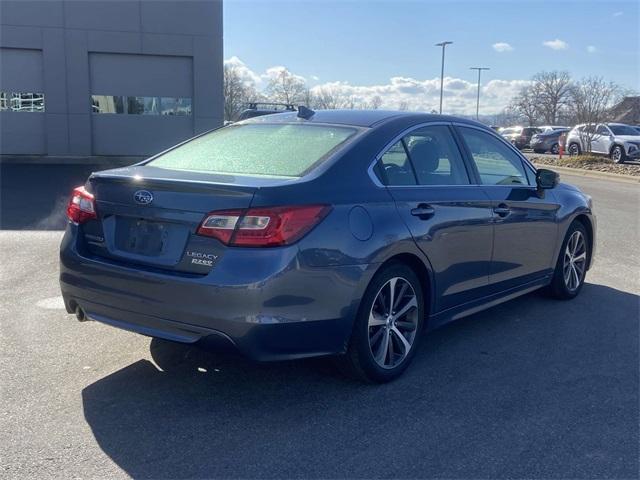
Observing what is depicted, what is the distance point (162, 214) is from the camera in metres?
3.75

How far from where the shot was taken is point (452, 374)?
450 centimetres

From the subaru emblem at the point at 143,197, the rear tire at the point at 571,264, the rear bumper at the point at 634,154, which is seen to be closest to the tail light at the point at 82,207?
the subaru emblem at the point at 143,197

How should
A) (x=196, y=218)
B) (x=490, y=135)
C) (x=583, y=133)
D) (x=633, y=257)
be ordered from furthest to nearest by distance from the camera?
1. (x=583, y=133)
2. (x=633, y=257)
3. (x=490, y=135)
4. (x=196, y=218)

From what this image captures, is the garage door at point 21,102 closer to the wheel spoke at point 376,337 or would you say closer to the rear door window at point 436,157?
the rear door window at point 436,157

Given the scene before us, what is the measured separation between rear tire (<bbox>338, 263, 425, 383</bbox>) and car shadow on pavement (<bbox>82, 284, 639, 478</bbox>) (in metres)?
0.13

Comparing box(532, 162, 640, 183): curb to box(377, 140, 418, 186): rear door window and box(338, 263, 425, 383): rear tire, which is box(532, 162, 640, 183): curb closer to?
box(377, 140, 418, 186): rear door window

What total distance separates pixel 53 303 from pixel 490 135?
12.7 ft

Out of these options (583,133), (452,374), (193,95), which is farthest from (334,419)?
(583,133)

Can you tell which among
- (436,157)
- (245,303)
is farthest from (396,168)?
(245,303)

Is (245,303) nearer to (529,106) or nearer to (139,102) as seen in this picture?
(139,102)

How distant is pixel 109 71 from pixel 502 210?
59.4 ft

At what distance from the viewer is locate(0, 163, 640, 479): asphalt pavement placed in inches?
130

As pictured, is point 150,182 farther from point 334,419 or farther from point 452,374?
point 452,374

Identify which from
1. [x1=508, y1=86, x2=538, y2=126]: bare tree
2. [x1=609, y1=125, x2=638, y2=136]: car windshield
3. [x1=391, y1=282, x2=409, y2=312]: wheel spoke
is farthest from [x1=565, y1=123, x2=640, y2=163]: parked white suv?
[x1=508, y1=86, x2=538, y2=126]: bare tree
